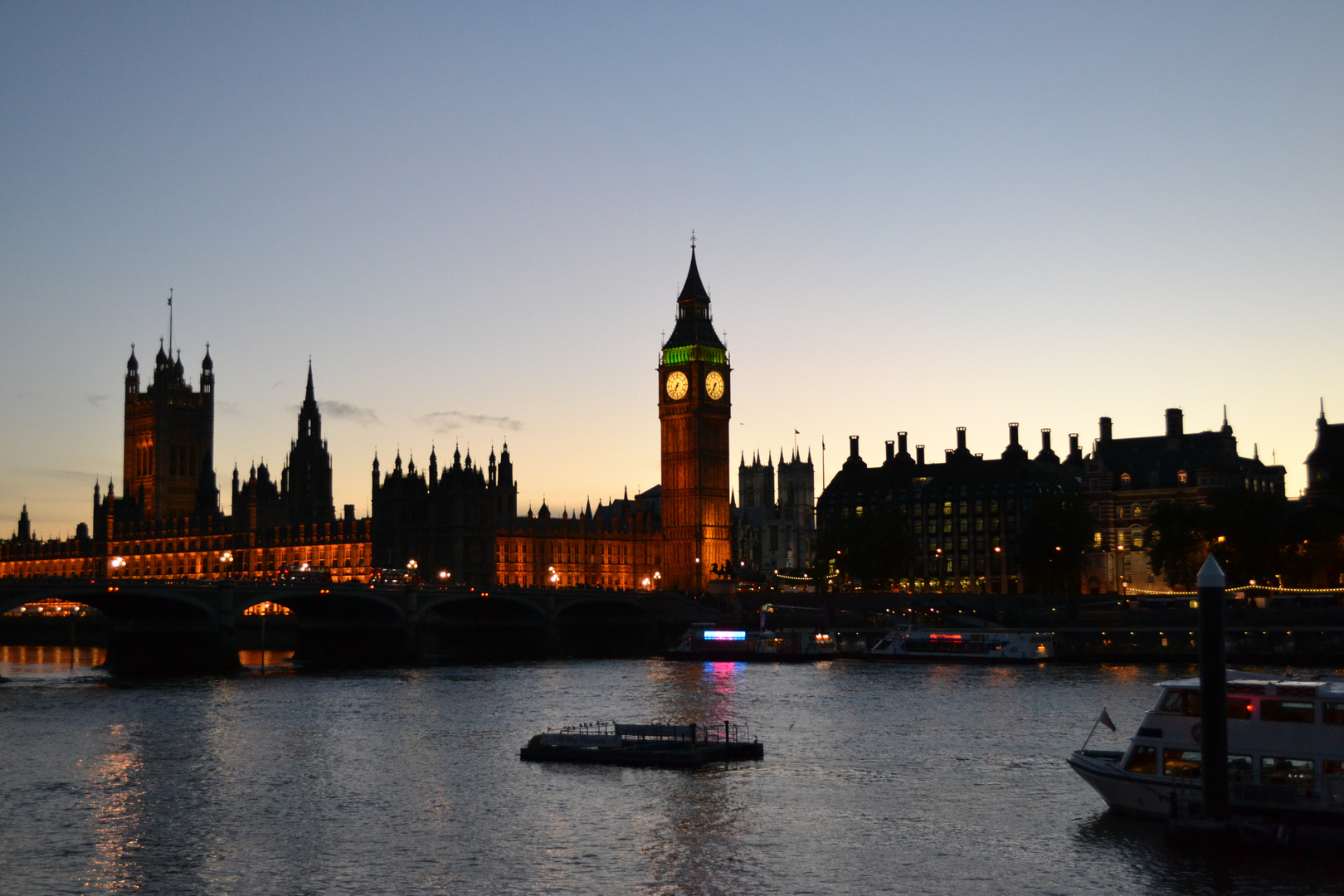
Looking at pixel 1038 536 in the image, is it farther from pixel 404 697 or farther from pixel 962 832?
pixel 962 832

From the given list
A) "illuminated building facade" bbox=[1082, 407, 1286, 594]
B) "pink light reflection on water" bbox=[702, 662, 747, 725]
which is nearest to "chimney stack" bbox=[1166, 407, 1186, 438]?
"illuminated building facade" bbox=[1082, 407, 1286, 594]

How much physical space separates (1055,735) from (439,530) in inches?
4133

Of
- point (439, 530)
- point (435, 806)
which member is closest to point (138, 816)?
point (435, 806)

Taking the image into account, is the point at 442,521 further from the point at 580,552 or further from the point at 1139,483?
the point at 1139,483

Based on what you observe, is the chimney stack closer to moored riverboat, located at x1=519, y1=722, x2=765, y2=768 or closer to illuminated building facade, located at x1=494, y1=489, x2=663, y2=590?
illuminated building facade, located at x1=494, y1=489, x2=663, y2=590

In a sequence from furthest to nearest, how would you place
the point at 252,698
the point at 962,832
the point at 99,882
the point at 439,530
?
the point at 439,530, the point at 252,698, the point at 962,832, the point at 99,882

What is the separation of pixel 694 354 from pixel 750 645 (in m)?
61.1

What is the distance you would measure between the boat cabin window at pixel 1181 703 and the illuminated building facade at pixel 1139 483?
Result: 9828 cm

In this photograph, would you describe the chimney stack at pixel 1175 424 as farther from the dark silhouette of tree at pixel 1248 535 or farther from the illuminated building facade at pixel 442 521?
the illuminated building facade at pixel 442 521

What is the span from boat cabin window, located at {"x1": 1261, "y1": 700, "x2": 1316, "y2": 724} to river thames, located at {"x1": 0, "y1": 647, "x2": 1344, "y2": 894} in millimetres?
3307

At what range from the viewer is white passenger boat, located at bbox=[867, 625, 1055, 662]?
314ft

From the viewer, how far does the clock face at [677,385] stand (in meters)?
164

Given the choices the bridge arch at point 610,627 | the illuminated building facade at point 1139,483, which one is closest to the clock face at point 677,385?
the bridge arch at point 610,627

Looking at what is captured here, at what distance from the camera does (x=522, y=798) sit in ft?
135
